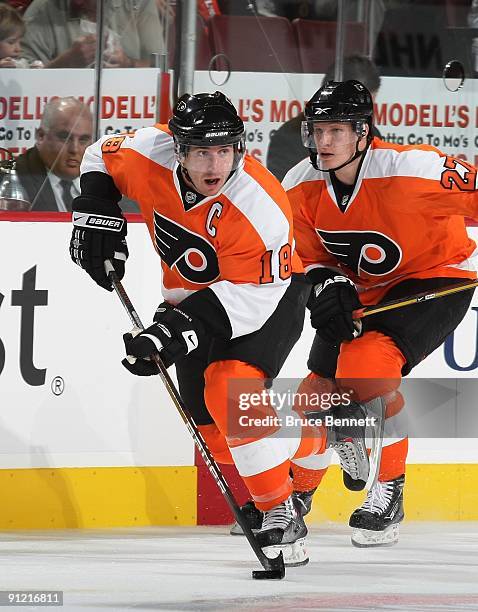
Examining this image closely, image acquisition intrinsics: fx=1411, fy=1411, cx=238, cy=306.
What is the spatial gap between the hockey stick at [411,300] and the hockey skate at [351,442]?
28 cm

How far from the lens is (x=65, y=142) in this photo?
14.7ft

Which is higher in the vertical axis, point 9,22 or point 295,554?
point 9,22

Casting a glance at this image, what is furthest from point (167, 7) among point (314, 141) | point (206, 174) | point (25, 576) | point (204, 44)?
point (25, 576)

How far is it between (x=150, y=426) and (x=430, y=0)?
1.76 m

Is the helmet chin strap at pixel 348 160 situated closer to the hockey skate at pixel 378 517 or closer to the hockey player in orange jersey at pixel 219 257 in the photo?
the hockey player in orange jersey at pixel 219 257

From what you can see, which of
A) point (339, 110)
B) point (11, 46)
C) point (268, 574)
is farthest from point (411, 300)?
point (11, 46)

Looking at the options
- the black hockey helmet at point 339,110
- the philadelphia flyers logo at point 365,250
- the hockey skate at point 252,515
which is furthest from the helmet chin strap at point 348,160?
the hockey skate at point 252,515

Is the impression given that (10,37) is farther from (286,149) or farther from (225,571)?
(225,571)

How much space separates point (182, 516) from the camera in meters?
4.36

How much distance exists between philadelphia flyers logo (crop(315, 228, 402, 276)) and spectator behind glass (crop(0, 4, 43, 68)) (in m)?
1.15

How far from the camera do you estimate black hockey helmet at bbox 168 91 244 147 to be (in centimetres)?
343

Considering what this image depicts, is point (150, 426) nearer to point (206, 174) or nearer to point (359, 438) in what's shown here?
point (359, 438)

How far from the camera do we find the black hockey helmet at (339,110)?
12.6 feet

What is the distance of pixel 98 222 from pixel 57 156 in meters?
0.74
